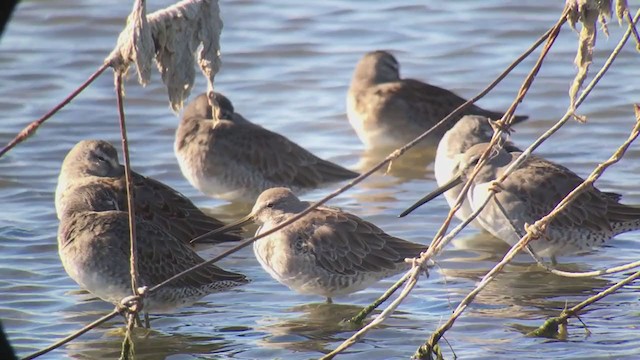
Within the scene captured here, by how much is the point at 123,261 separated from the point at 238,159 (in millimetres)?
2729

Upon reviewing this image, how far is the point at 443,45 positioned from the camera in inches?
488

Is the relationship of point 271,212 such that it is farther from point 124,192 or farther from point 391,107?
point 391,107

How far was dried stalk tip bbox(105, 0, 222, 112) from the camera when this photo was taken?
3.75m

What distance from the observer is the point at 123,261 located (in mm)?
6113

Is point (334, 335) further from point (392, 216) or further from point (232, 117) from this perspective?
point (232, 117)

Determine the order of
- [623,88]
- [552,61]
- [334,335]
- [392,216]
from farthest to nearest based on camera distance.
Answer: [552,61] < [623,88] < [392,216] < [334,335]

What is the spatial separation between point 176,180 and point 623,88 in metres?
4.17

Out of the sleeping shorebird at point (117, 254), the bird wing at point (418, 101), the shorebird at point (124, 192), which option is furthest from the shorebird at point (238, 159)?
the sleeping shorebird at point (117, 254)

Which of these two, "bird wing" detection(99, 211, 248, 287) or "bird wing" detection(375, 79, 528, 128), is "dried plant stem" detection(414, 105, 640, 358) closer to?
"bird wing" detection(99, 211, 248, 287)

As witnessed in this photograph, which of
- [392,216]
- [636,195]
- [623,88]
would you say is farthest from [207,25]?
[623,88]

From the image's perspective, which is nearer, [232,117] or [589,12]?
[589,12]

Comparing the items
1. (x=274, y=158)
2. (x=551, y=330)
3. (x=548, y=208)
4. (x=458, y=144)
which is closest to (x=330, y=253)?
(x=551, y=330)

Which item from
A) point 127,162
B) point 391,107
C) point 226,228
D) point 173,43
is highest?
point 173,43

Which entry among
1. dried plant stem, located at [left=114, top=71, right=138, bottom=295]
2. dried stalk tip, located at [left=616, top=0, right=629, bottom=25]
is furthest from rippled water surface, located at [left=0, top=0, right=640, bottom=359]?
dried stalk tip, located at [left=616, top=0, right=629, bottom=25]
